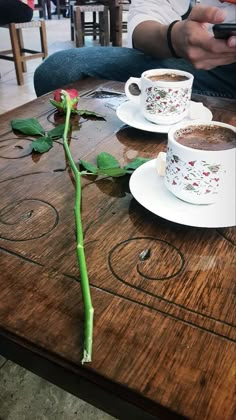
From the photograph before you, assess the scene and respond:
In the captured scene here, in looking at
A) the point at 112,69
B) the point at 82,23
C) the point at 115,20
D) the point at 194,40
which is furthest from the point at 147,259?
the point at 82,23

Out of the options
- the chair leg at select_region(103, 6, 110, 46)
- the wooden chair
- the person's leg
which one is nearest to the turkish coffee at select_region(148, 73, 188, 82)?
the person's leg

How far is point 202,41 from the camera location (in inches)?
29.0

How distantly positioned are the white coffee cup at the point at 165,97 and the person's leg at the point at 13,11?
1884 mm

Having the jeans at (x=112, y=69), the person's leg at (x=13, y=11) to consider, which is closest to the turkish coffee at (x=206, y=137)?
the jeans at (x=112, y=69)

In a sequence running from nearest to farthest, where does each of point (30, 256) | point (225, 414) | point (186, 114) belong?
point (225, 414) → point (30, 256) → point (186, 114)

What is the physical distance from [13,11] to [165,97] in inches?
77.7

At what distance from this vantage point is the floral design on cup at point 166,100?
567 millimetres

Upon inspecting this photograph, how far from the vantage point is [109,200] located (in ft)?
1.44

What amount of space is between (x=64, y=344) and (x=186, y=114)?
1.49ft

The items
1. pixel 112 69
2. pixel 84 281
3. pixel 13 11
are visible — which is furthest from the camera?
pixel 13 11

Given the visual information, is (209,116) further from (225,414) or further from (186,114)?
(225,414)

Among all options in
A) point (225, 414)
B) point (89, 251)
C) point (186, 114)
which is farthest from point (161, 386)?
point (186, 114)

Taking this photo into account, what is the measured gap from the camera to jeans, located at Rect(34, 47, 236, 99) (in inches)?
37.1

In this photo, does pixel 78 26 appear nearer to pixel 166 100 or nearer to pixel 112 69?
pixel 112 69
